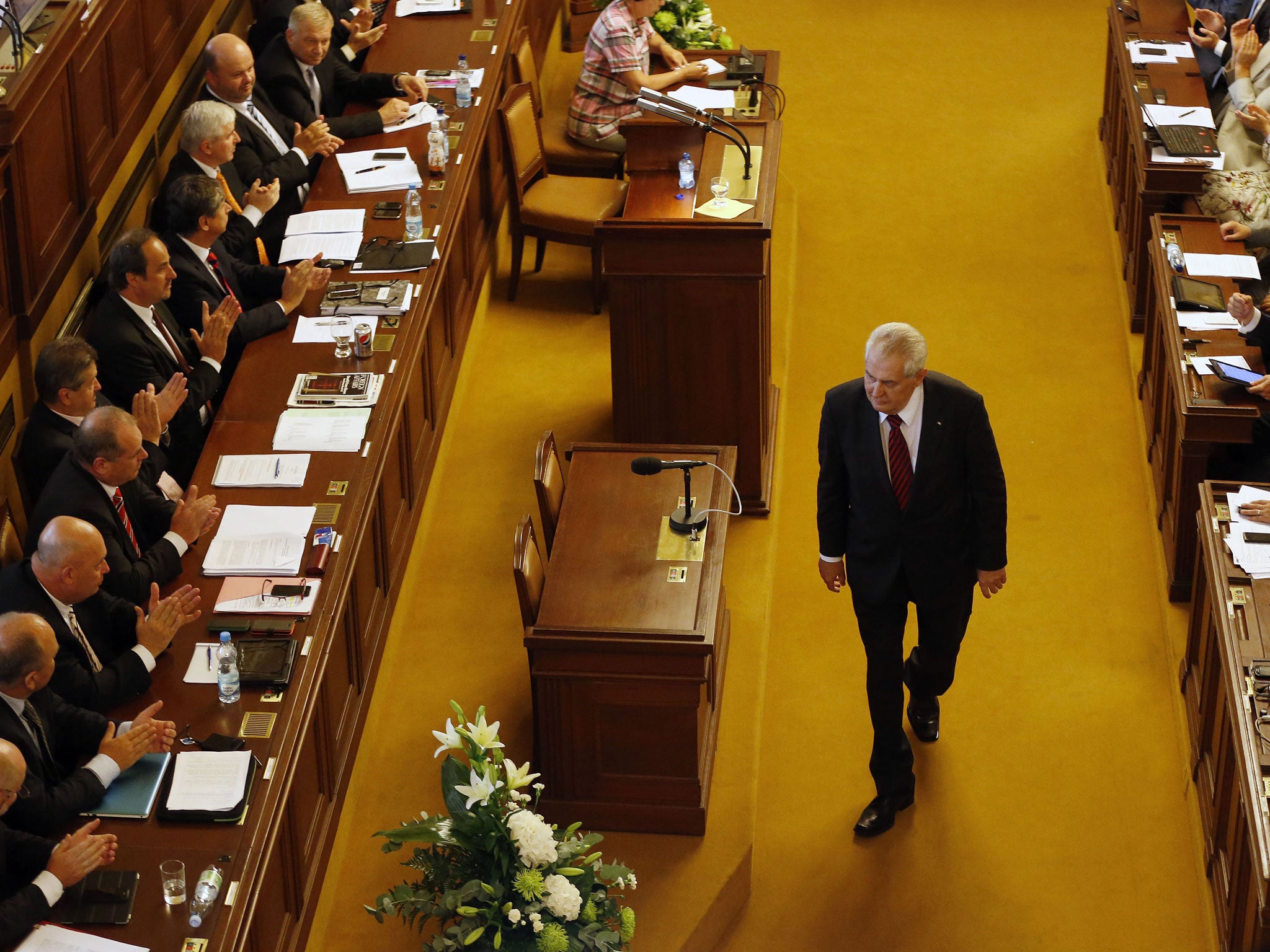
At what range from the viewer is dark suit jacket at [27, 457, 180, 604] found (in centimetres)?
488

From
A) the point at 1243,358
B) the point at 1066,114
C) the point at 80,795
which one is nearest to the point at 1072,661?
the point at 1243,358

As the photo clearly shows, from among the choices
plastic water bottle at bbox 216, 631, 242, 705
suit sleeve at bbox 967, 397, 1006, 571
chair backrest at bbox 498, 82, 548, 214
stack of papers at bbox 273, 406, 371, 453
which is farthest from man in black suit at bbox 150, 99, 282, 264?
suit sleeve at bbox 967, 397, 1006, 571

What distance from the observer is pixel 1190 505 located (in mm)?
6434

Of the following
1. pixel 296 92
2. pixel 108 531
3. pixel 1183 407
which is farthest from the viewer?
pixel 296 92

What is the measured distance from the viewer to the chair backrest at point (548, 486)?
558 cm

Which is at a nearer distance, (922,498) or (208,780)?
(208,780)

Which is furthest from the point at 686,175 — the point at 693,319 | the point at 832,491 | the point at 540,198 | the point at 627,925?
the point at 627,925

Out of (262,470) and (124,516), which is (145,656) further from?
(262,470)

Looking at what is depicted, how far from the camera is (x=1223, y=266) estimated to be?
7031mm

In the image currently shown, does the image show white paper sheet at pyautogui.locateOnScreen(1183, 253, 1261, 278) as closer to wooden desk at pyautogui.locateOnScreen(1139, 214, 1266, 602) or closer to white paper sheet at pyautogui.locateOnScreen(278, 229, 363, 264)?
wooden desk at pyautogui.locateOnScreen(1139, 214, 1266, 602)

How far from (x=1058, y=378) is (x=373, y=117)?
329 cm

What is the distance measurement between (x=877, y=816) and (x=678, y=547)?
1116 mm

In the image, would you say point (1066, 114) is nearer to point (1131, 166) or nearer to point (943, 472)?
point (1131, 166)

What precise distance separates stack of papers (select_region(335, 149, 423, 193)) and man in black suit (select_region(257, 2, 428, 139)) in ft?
0.73
